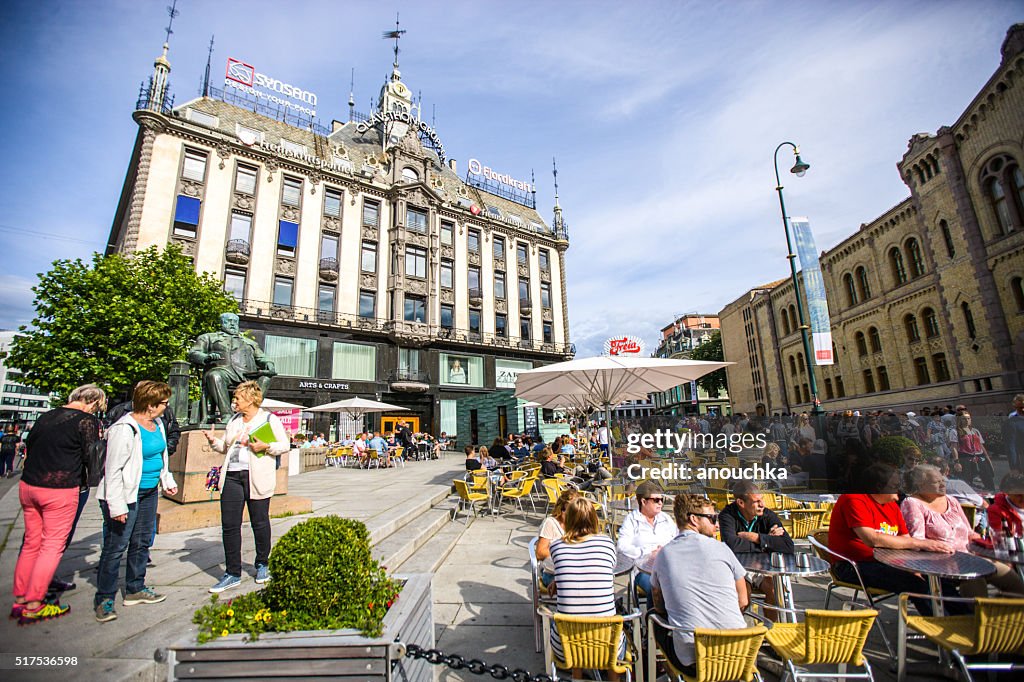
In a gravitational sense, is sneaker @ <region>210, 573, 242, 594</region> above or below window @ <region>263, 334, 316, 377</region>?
below

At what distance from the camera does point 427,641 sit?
287 cm

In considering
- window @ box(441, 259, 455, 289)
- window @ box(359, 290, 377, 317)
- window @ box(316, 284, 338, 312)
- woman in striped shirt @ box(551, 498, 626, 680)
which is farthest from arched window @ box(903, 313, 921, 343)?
window @ box(316, 284, 338, 312)

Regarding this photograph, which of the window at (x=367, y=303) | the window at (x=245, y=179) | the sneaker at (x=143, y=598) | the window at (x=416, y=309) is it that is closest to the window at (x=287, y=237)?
the window at (x=245, y=179)

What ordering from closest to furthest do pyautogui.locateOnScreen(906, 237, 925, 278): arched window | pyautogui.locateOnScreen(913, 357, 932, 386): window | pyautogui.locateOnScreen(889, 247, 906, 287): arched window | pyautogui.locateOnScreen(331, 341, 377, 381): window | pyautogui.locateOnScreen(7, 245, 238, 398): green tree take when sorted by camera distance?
pyautogui.locateOnScreen(7, 245, 238, 398): green tree < pyautogui.locateOnScreen(913, 357, 932, 386): window < pyautogui.locateOnScreen(331, 341, 377, 381): window < pyautogui.locateOnScreen(906, 237, 925, 278): arched window < pyautogui.locateOnScreen(889, 247, 906, 287): arched window

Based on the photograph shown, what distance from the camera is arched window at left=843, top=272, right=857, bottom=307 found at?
31.4m

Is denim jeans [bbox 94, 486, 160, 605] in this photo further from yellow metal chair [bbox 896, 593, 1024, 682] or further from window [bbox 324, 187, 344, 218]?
window [bbox 324, 187, 344, 218]

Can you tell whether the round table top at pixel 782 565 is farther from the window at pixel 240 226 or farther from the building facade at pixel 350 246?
the window at pixel 240 226

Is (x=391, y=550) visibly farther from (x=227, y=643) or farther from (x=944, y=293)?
(x=944, y=293)

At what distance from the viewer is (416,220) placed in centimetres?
3072

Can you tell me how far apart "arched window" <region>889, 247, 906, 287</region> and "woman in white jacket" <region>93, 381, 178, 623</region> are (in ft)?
119

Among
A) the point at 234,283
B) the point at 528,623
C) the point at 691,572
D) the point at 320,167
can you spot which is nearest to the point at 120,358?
the point at 234,283

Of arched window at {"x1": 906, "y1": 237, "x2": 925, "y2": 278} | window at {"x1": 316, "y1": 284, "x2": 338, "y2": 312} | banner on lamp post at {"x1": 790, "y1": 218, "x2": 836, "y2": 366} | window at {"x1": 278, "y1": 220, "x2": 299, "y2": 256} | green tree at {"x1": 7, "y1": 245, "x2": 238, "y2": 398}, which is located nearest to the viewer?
banner on lamp post at {"x1": 790, "y1": 218, "x2": 836, "y2": 366}

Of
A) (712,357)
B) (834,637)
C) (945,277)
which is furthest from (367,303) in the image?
(712,357)

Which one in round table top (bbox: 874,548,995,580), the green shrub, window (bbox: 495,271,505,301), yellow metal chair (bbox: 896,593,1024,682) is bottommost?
yellow metal chair (bbox: 896,593,1024,682)
